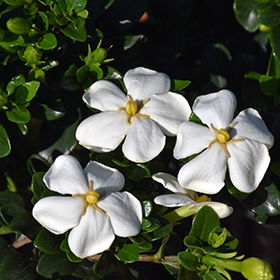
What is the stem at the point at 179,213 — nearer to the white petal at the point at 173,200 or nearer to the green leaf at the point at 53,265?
the white petal at the point at 173,200

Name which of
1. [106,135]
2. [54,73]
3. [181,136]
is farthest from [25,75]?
[181,136]

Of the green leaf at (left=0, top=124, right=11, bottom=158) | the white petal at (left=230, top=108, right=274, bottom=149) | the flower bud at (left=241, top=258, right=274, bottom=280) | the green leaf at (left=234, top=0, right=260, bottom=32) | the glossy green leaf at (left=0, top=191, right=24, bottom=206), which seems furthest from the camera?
the green leaf at (left=234, top=0, right=260, bottom=32)

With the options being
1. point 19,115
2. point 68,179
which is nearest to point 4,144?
point 19,115

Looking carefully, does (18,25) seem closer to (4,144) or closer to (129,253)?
(4,144)

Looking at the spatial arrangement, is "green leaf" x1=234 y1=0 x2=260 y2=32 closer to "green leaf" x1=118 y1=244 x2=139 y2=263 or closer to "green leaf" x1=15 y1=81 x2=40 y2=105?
"green leaf" x1=15 y1=81 x2=40 y2=105

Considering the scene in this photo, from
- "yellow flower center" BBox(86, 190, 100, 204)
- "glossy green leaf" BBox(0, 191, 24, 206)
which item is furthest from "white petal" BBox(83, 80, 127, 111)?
"glossy green leaf" BBox(0, 191, 24, 206)

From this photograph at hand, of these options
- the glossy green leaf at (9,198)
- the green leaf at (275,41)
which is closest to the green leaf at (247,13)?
the green leaf at (275,41)

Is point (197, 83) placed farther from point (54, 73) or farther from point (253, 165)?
point (253, 165)
